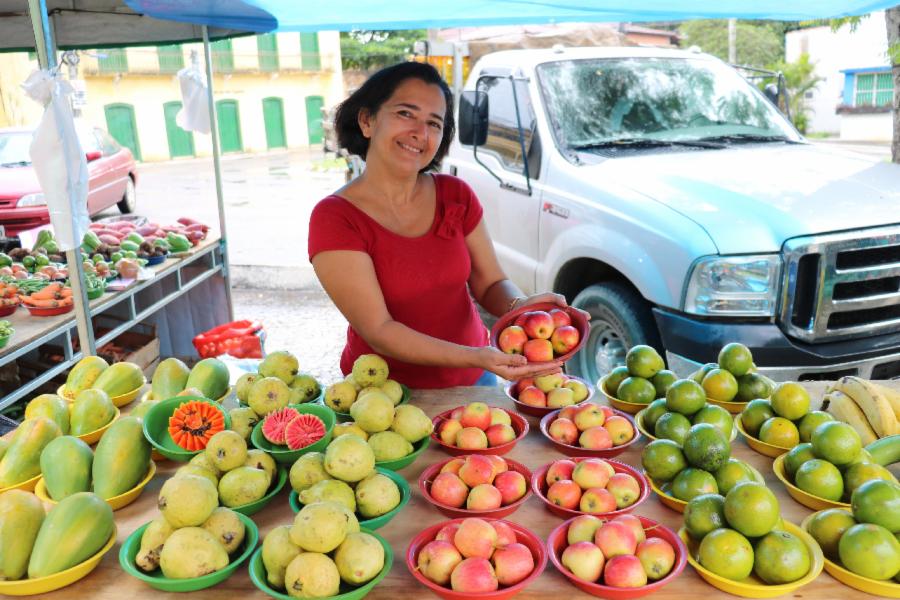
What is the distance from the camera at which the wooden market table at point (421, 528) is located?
1.48 metres

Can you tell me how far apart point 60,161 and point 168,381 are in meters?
1.49

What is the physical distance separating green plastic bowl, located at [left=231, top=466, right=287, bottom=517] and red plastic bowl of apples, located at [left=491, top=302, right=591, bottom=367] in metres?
0.82

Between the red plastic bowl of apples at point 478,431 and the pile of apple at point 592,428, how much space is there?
4.5 inches

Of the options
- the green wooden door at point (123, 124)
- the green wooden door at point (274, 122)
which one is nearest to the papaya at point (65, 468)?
the green wooden door at point (123, 124)

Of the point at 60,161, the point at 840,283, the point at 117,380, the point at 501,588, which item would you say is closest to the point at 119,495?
the point at 117,380

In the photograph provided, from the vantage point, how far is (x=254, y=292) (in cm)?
881

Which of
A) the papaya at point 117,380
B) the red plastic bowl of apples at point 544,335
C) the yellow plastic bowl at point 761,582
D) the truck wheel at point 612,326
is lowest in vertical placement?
the truck wheel at point 612,326

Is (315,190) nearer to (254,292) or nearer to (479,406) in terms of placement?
(254,292)

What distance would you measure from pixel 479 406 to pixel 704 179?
257 centimetres

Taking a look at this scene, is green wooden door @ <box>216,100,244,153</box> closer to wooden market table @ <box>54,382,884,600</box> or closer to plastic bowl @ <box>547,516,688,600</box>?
wooden market table @ <box>54,382,884,600</box>

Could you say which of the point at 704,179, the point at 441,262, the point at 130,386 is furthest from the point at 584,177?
the point at 130,386

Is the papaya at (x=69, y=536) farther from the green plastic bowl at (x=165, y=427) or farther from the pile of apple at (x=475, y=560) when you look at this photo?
the pile of apple at (x=475, y=560)

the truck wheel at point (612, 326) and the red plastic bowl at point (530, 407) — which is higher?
the red plastic bowl at point (530, 407)

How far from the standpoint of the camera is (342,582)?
4.63ft
